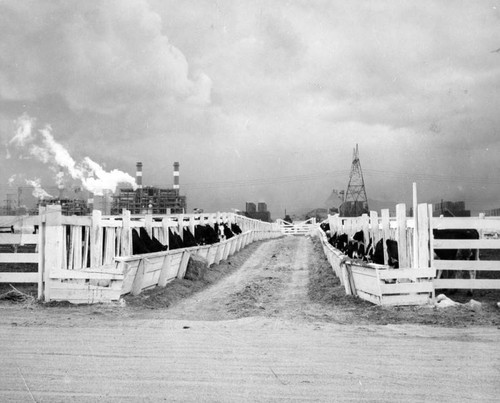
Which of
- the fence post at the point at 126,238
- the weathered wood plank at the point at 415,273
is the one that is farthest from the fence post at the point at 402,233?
the fence post at the point at 126,238

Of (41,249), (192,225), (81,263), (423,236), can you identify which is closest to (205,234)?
(192,225)

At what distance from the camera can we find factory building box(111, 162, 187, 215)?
8188 centimetres

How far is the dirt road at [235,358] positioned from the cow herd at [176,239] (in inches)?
224

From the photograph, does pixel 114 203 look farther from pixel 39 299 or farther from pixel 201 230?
pixel 39 299

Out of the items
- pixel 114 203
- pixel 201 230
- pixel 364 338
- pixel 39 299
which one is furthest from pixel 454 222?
pixel 114 203

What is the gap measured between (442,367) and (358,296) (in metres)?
5.01

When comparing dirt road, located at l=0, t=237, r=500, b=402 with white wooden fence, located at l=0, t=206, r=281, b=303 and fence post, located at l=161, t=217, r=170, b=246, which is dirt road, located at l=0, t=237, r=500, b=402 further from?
fence post, located at l=161, t=217, r=170, b=246

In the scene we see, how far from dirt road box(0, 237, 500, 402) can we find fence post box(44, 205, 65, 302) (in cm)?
122

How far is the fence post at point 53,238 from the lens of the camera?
1000 centimetres

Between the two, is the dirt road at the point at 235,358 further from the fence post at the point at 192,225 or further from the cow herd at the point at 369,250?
the fence post at the point at 192,225

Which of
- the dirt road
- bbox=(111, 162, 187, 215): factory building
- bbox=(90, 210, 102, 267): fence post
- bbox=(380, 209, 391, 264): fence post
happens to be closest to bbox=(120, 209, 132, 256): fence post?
bbox=(90, 210, 102, 267): fence post

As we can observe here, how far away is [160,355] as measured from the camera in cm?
584

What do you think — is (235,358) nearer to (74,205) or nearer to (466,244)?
(466,244)

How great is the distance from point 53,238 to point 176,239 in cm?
801
